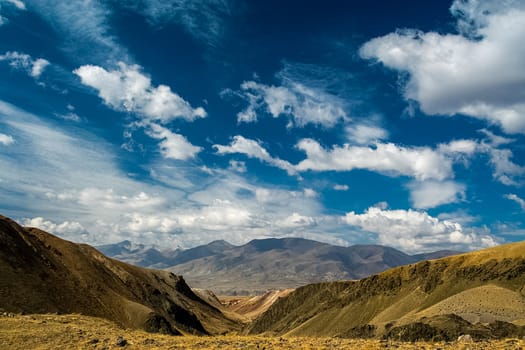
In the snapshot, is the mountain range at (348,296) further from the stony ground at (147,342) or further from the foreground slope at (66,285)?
the stony ground at (147,342)

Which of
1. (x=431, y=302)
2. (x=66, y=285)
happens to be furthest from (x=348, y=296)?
(x=66, y=285)

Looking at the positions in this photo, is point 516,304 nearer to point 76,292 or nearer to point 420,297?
point 420,297

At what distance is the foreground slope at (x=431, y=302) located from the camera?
5199 cm

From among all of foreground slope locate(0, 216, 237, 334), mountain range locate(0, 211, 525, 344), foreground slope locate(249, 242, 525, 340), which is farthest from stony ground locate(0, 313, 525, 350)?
foreground slope locate(249, 242, 525, 340)

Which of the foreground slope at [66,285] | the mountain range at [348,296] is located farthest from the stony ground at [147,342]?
the foreground slope at [66,285]

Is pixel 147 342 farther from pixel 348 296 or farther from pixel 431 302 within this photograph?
pixel 348 296

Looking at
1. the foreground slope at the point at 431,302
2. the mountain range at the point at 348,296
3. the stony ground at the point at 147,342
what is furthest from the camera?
the mountain range at the point at 348,296

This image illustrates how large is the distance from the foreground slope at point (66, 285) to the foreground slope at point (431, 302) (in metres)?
37.6

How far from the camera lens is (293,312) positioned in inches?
5084

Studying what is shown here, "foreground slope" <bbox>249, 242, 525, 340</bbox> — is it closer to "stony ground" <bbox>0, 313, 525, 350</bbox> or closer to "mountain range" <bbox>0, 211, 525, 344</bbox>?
"mountain range" <bbox>0, 211, 525, 344</bbox>

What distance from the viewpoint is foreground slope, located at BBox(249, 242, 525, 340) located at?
52.0 meters

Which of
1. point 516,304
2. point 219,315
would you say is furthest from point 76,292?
point 219,315

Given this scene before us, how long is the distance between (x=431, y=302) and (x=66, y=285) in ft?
230

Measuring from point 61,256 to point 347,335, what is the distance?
63.4 m
